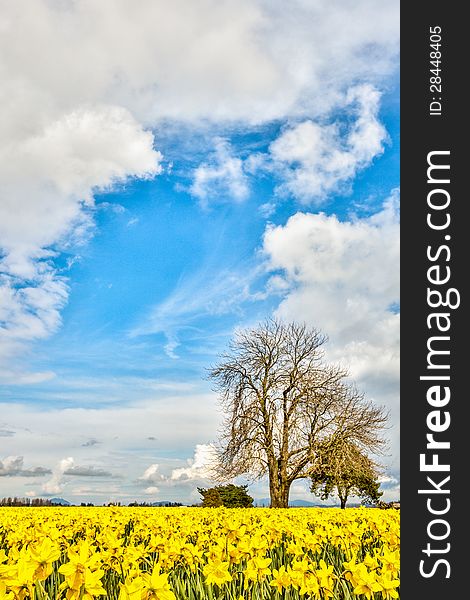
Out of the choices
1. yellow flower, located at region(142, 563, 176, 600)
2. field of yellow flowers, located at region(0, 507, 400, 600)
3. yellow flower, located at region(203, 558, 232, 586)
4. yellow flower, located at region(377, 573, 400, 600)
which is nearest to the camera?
yellow flower, located at region(142, 563, 176, 600)

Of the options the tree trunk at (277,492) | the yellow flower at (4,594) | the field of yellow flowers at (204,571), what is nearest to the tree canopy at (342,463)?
the tree trunk at (277,492)

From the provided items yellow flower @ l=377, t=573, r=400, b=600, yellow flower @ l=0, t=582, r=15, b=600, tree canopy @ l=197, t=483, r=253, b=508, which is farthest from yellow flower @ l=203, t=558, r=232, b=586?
tree canopy @ l=197, t=483, r=253, b=508

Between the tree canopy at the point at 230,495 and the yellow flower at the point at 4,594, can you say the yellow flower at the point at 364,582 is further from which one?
the tree canopy at the point at 230,495

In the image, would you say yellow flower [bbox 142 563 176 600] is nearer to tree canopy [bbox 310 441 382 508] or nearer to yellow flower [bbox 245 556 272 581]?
yellow flower [bbox 245 556 272 581]

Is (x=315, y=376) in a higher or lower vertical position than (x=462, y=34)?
higher

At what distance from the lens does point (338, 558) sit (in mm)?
5570

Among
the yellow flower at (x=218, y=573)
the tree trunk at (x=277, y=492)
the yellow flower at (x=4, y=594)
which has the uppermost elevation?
the tree trunk at (x=277, y=492)

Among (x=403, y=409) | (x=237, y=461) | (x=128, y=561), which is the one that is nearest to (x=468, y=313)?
(x=403, y=409)

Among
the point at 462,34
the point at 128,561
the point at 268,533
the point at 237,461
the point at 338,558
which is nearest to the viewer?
the point at 462,34

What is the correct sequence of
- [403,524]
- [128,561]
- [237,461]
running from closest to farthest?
[403,524], [128,561], [237,461]

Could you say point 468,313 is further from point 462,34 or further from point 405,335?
point 462,34

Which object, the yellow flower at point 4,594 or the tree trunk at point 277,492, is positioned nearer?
the yellow flower at point 4,594

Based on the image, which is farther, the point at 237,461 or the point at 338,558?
the point at 237,461

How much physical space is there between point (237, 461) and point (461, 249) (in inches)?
967
